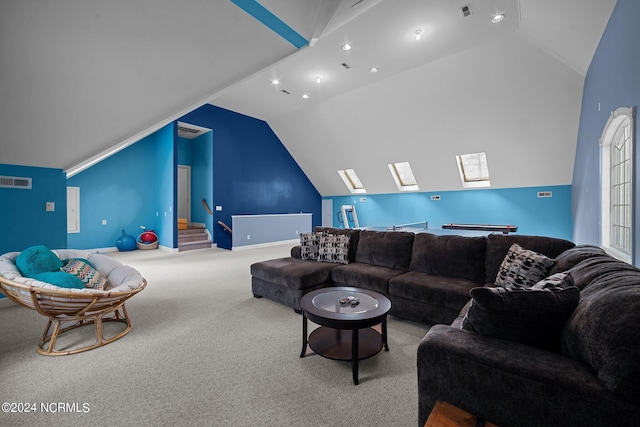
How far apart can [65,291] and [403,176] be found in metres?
8.75

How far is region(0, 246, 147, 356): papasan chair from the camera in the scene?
2.24 m

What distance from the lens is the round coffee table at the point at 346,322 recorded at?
78.5 inches

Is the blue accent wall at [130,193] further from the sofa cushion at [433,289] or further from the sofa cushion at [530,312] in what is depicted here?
the sofa cushion at [530,312]

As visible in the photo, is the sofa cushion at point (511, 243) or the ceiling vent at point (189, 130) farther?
the ceiling vent at point (189, 130)

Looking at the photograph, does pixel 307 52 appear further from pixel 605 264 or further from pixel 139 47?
pixel 605 264

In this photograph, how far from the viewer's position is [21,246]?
152 inches

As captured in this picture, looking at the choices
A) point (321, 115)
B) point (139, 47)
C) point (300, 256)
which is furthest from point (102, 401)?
point (321, 115)

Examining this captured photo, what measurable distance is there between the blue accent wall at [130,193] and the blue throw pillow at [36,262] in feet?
14.6

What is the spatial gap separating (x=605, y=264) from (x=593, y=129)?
3500 millimetres

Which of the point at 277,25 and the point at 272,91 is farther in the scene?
the point at 272,91

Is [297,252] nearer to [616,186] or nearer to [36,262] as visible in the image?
[36,262]

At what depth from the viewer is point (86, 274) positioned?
114 inches

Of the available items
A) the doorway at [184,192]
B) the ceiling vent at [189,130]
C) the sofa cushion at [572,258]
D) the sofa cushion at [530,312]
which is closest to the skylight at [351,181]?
the ceiling vent at [189,130]

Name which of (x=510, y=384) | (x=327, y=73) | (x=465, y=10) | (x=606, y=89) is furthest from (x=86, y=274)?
(x=606, y=89)
